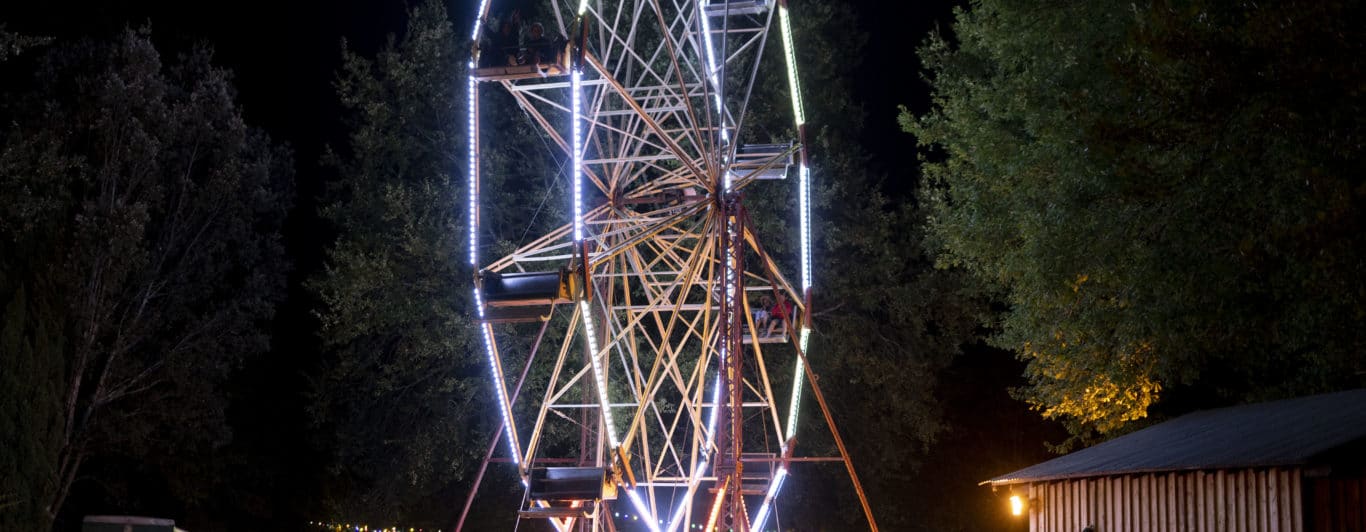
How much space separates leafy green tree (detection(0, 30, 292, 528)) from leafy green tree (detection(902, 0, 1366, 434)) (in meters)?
10.7

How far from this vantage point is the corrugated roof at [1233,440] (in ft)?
30.8

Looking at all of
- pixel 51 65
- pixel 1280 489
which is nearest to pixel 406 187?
pixel 51 65

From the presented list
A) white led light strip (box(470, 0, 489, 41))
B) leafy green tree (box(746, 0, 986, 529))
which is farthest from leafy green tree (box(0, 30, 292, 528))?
leafy green tree (box(746, 0, 986, 529))

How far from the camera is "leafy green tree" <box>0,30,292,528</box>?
16.7m

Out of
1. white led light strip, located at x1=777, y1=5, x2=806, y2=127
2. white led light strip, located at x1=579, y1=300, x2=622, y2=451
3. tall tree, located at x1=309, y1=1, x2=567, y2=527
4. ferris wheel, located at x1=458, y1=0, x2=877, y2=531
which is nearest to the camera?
ferris wheel, located at x1=458, y1=0, x2=877, y2=531

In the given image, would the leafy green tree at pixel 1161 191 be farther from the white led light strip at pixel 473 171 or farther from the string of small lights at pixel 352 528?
the string of small lights at pixel 352 528

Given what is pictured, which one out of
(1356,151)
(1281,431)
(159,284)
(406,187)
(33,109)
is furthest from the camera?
(406,187)

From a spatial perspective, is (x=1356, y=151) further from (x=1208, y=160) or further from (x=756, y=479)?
(x=756, y=479)

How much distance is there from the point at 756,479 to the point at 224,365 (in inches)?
374

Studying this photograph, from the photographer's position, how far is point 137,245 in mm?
19125

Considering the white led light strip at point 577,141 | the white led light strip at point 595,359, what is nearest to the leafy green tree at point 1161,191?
the white led light strip at point 577,141

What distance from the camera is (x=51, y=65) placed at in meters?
19.0

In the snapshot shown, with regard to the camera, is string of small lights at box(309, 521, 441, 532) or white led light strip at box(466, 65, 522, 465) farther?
string of small lights at box(309, 521, 441, 532)

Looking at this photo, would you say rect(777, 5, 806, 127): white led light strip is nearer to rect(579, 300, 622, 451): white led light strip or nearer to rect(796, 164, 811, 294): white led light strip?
rect(796, 164, 811, 294): white led light strip
